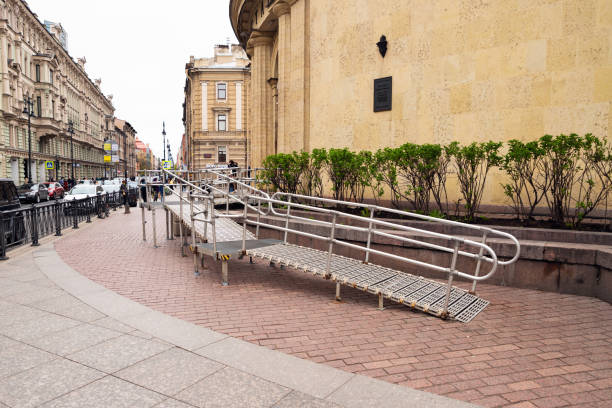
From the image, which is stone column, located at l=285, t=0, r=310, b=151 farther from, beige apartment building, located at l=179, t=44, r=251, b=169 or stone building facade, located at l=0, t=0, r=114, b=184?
stone building facade, located at l=0, t=0, r=114, b=184

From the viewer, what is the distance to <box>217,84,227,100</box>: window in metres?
54.0

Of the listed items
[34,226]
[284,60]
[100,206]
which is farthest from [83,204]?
[284,60]

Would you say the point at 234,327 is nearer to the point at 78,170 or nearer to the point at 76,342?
the point at 76,342

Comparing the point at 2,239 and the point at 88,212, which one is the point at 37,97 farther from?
the point at 2,239

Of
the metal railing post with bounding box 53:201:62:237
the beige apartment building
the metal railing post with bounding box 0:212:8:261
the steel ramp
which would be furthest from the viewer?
the beige apartment building

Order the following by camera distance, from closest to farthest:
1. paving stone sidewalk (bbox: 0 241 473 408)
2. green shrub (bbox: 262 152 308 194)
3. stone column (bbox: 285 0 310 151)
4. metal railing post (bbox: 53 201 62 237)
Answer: paving stone sidewalk (bbox: 0 241 473 408)
green shrub (bbox: 262 152 308 194)
metal railing post (bbox: 53 201 62 237)
stone column (bbox: 285 0 310 151)

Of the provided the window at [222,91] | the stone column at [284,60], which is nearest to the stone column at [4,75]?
the window at [222,91]

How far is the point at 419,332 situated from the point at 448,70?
7546 mm

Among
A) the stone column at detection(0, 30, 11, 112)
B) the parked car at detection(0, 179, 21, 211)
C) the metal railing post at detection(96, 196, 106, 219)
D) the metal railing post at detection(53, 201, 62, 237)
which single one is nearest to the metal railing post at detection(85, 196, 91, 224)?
the metal railing post at detection(96, 196, 106, 219)

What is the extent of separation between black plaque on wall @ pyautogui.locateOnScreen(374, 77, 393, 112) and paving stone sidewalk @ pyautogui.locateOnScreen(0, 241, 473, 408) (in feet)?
27.7

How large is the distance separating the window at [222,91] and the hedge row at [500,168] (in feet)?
149

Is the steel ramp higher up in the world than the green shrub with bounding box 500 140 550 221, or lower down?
lower down

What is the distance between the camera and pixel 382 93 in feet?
38.0

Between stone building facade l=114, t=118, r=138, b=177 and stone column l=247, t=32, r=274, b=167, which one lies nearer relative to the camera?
stone column l=247, t=32, r=274, b=167
